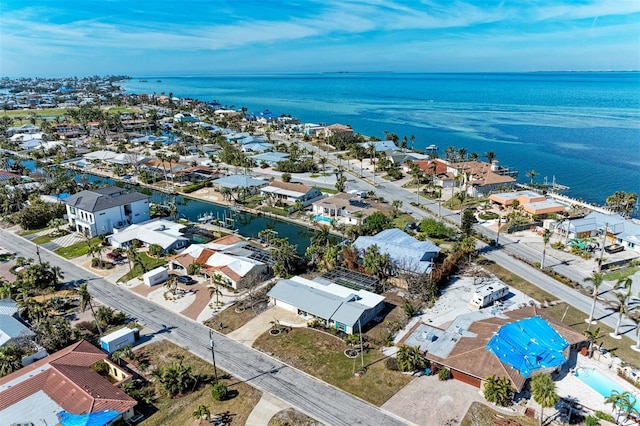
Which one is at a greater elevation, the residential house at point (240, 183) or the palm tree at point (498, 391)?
the residential house at point (240, 183)

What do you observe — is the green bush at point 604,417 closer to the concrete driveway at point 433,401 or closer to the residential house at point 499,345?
the residential house at point 499,345

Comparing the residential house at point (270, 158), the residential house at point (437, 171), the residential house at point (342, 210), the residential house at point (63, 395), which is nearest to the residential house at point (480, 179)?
the residential house at point (437, 171)

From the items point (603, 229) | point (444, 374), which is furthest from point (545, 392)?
point (603, 229)

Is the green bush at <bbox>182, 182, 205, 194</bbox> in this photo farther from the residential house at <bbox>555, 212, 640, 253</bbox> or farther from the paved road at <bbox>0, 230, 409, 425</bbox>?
the residential house at <bbox>555, 212, 640, 253</bbox>

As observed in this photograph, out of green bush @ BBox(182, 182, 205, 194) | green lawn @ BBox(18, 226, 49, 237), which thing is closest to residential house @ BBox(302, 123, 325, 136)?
green bush @ BBox(182, 182, 205, 194)

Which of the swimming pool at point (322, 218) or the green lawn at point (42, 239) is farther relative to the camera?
the swimming pool at point (322, 218)

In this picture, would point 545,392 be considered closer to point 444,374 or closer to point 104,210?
point 444,374
